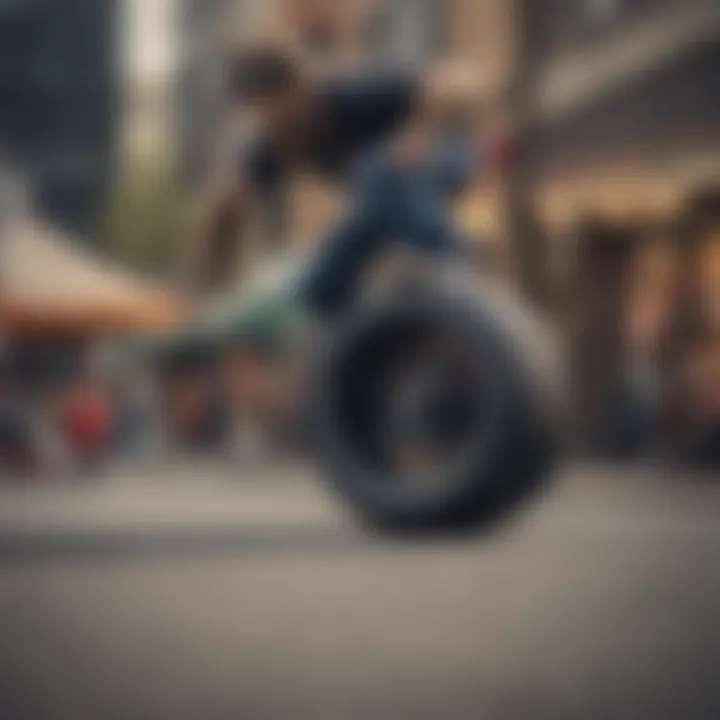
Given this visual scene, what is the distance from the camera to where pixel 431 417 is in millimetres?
1284

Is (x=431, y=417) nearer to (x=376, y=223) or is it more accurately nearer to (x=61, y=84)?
(x=376, y=223)

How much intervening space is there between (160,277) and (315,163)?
10cm

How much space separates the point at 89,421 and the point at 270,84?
16 cm

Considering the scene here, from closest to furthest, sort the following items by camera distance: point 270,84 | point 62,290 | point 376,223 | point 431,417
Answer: point 62,290, point 270,84, point 376,223, point 431,417

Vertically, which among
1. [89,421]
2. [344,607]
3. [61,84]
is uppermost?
[61,84]

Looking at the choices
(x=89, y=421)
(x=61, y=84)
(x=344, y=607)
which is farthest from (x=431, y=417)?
(x=61, y=84)

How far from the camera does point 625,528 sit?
1354 millimetres

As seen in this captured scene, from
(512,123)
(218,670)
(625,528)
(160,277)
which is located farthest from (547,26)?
(625,528)

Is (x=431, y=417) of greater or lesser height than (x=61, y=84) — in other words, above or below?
below

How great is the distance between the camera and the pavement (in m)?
0.95

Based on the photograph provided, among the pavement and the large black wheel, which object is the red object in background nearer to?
the pavement

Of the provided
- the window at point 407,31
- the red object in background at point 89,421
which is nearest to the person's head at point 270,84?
the window at point 407,31

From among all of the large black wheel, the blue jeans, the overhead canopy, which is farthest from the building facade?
the large black wheel

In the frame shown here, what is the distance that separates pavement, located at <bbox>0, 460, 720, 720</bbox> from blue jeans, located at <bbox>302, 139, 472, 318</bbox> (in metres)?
0.10
